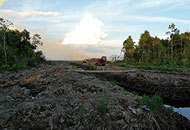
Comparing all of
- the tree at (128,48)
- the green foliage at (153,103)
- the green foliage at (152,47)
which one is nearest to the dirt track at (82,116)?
the green foliage at (153,103)

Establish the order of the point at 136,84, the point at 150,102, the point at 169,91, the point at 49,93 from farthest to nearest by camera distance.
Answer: the point at 136,84 < the point at 169,91 < the point at 49,93 < the point at 150,102

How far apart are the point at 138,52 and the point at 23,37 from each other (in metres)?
33.5

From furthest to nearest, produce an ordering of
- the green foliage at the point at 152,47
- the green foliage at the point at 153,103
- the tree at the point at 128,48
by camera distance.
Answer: the tree at the point at 128,48, the green foliage at the point at 152,47, the green foliage at the point at 153,103

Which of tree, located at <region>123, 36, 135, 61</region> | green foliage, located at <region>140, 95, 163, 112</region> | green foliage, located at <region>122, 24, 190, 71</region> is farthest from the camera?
tree, located at <region>123, 36, 135, 61</region>

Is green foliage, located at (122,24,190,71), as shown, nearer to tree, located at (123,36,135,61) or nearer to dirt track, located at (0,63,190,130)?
tree, located at (123,36,135,61)

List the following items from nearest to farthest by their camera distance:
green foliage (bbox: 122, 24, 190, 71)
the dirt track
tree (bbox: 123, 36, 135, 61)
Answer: the dirt track, green foliage (bbox: 122, 24, 190, 71), tree (bbox: 123, 36, 135, 61)

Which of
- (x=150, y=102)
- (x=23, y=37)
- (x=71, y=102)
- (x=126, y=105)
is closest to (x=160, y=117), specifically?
(x=150, y=102)

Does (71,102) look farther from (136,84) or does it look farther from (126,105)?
(136,84)

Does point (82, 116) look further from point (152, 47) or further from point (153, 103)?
point (152, 47)

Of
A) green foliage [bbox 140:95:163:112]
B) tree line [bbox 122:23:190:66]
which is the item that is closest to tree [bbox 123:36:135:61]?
tree line [bbox 122:23:190:66]

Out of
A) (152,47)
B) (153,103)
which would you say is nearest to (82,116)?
(153,103)

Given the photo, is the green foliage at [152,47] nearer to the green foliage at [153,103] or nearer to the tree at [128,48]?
the tree at [128,48]

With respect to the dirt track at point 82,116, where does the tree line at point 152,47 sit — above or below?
above

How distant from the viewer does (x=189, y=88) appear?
11.2 metres
